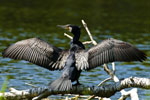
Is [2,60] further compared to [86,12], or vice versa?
[86,12]

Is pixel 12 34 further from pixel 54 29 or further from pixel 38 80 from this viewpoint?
pixel 38 80

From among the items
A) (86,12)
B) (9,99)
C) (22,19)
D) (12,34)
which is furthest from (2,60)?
(86,12)

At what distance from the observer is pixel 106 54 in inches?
291

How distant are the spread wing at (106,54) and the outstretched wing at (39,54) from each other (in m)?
0.40

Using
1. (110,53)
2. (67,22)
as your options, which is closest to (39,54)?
(110,53)

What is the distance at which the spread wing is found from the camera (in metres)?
7.33

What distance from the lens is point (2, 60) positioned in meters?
13.5

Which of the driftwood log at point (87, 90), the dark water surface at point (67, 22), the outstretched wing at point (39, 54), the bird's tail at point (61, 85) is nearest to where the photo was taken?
the bird's tail at point (61, 85)

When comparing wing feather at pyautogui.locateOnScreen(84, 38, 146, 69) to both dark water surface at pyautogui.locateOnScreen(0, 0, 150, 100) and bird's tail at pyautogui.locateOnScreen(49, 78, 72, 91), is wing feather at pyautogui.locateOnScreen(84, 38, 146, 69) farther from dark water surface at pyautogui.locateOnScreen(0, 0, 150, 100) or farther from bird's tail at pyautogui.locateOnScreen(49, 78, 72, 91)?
dark water surface at pyautogui.locateOnScreen(0, 0, 150, 100)

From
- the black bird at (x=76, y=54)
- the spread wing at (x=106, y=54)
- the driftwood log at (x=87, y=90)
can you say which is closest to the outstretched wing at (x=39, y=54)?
the black bird at (x=76, y=54)

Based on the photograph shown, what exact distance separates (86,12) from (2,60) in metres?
12.0

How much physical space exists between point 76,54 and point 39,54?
748 millimetres

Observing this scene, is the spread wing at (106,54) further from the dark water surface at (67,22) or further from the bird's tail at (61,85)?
the dark water surface at (67,22)

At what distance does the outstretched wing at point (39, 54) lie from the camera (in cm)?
764
